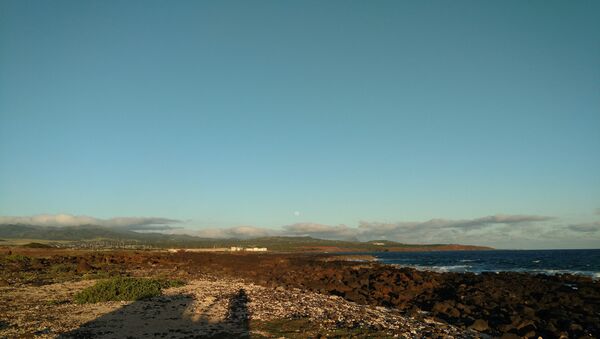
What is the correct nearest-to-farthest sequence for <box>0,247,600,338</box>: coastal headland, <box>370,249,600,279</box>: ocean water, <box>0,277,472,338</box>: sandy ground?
<box>0,277,472,338</box>: sandy ground < <box>0,247,600,338</box>: coastal headland < <box>370,249,600,279</box>: ocean water

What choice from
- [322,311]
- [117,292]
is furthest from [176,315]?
[322,311]

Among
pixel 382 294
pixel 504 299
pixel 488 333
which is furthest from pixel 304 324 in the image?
pixel 504 299

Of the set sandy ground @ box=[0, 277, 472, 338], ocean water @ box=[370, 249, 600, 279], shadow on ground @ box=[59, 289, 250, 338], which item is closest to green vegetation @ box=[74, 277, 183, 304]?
sandy ground @ box=[0, 277, 472, 338]

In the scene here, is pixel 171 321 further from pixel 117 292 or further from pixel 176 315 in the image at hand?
pixel 117 292

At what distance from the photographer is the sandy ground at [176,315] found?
15969 mm

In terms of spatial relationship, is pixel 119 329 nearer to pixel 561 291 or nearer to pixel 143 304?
pixel 143 304

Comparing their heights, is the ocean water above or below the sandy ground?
below

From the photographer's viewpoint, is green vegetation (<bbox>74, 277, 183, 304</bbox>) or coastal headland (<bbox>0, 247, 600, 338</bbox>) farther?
green vegetation (<bbox>74, 277, 183, 304</bbox>)

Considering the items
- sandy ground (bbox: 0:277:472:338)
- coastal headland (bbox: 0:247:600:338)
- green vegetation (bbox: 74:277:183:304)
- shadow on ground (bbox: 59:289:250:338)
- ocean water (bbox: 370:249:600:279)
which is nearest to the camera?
shadow on ground (bbox: 59:289:250:338)

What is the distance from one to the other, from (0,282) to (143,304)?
50.6ft

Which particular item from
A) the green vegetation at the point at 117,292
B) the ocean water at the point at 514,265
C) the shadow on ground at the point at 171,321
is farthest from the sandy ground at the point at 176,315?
the ocean water at the point at 514,265

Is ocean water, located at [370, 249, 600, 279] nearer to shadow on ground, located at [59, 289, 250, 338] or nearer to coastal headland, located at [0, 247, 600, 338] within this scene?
coastal headland, located at [0, 247, 600, 338]

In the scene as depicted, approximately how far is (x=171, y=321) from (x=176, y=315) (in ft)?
4.46

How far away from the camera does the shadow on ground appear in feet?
51.3
